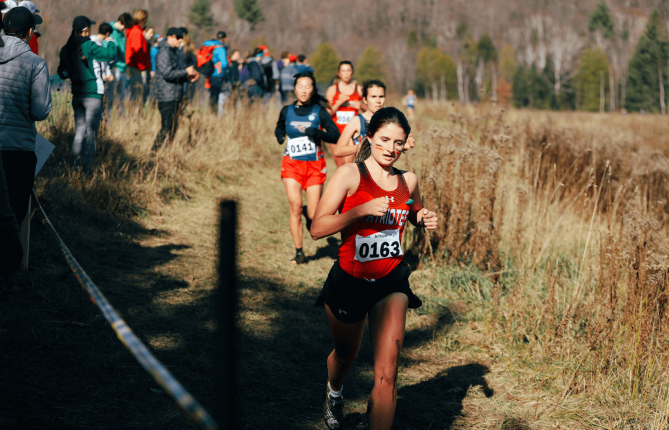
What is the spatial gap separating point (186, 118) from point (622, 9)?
164 m

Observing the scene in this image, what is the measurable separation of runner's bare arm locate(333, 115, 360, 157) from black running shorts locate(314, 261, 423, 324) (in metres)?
2.36

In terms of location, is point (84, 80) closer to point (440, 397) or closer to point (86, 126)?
point (86, 126)

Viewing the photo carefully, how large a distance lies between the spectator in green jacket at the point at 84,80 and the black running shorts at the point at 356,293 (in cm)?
495

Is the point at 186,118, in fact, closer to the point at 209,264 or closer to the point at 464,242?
the point at 209,264

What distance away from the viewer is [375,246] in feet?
8.73

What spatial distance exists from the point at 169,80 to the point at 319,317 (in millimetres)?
4917

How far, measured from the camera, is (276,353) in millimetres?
4012

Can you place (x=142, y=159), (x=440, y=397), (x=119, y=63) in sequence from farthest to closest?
(x=119, y=63)
(x=142, y=159)
(x=440, y=397)

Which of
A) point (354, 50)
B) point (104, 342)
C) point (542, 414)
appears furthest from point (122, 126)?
point (354, 50)

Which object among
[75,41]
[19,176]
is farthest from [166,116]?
[19,176]

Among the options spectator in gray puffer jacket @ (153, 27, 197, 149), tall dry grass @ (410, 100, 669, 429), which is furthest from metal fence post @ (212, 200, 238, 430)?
spectator in gray puffer jacket @ (153, 27, 197, 149)

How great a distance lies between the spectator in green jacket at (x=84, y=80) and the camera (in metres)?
6.49

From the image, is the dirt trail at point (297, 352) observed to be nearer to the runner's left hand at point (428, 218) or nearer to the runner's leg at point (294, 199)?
the runner's leg at point (294, 199)

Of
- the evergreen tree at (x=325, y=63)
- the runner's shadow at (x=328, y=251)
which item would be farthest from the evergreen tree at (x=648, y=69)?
the runner's shadow at (x=328, y=251)
